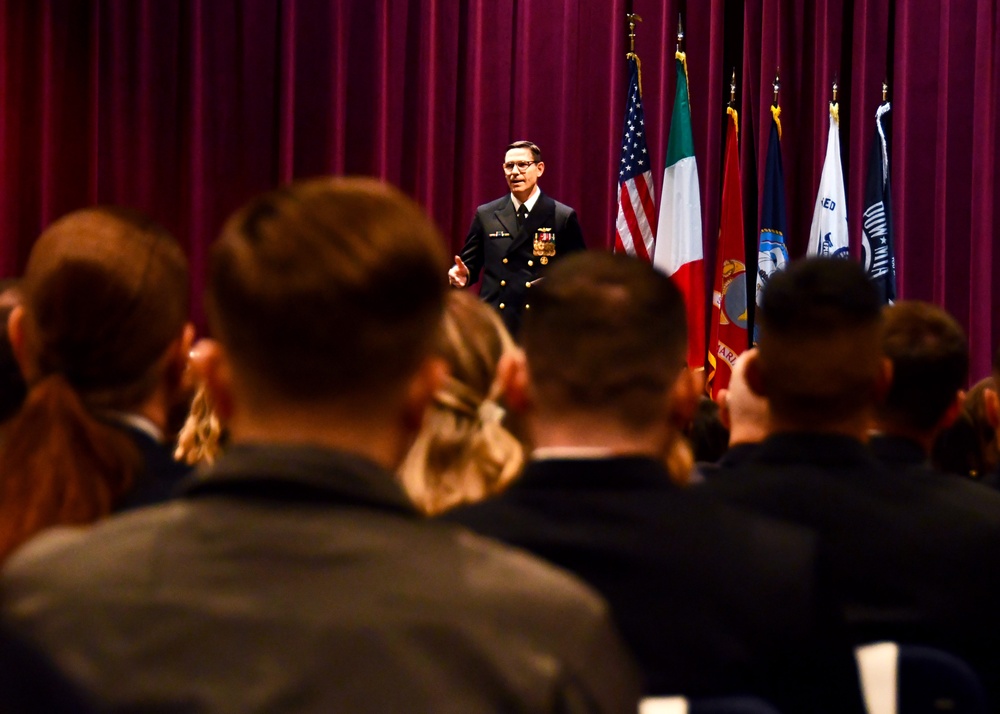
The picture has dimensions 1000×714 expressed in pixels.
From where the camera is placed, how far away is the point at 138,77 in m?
7.48

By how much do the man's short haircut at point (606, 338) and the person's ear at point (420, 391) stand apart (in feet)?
1.44

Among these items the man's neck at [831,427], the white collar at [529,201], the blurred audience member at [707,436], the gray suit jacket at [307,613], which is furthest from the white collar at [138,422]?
the white collar at [529,201]

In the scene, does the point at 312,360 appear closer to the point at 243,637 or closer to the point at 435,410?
the point at 243,637

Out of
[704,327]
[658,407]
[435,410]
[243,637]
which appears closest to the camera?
[243,637]

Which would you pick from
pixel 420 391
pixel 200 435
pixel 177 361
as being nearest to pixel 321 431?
pixel 420 391

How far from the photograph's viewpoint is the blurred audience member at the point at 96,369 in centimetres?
127

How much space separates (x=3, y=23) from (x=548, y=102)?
3424 millimetres

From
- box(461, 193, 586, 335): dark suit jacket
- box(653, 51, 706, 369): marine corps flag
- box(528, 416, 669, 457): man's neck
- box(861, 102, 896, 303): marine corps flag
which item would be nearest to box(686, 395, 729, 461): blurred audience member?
box(528, 416, 669, 457): man's neck

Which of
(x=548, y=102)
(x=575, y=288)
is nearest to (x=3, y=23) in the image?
(x=548, y=102)

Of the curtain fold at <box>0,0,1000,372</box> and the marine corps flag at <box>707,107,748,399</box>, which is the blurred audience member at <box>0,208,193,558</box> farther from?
the curtain fold at <box>0,0,1000,372</box>

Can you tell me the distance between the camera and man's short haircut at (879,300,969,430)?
1.93 m

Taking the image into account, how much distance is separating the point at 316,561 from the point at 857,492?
1000mm

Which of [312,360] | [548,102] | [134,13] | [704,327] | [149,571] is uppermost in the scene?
[134,13]

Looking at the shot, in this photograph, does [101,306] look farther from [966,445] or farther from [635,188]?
[635,188]
